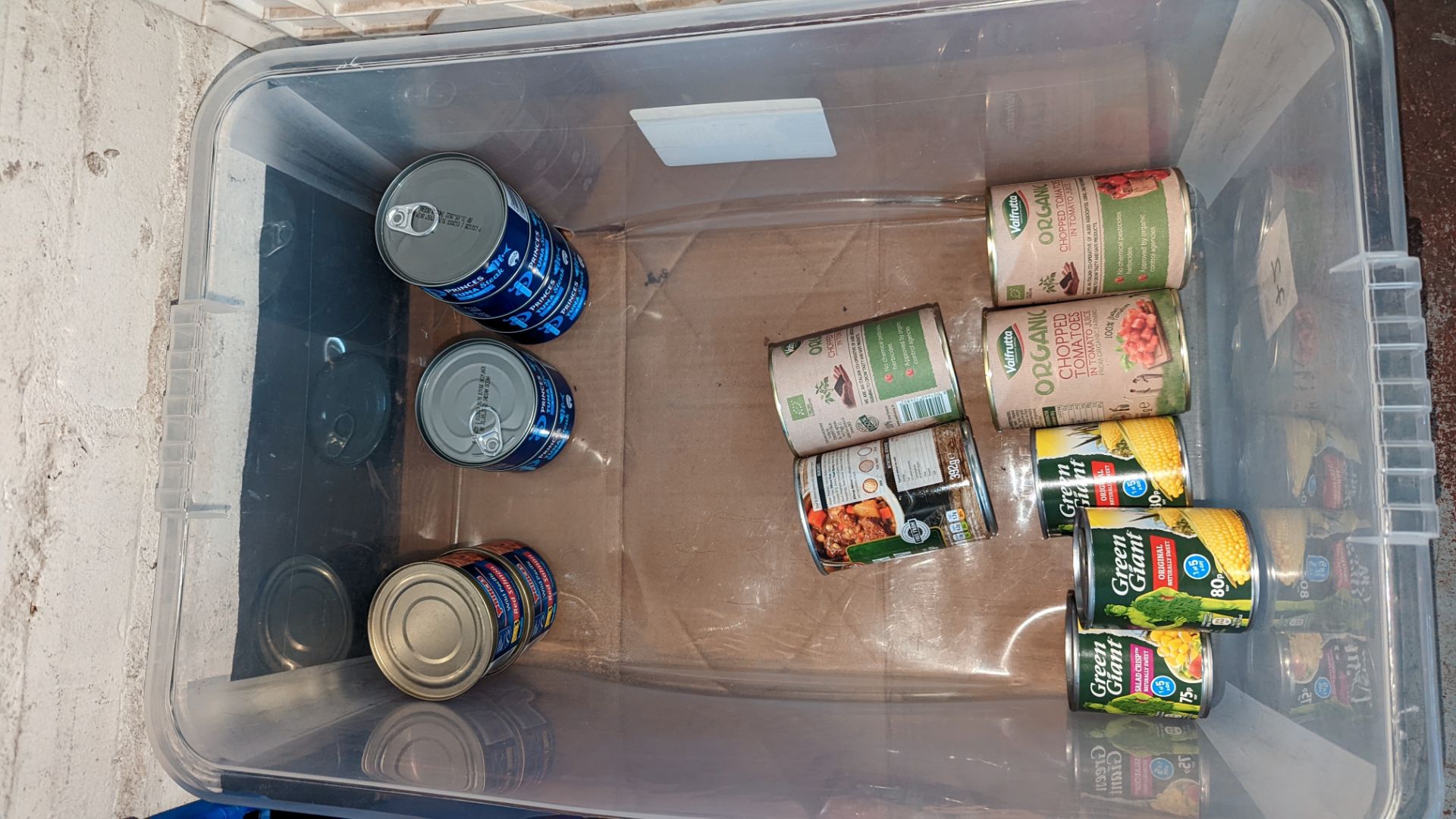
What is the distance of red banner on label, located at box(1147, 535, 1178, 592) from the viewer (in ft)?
2.94

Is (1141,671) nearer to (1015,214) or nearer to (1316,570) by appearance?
(1316,570)

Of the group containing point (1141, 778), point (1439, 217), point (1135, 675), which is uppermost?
point (1439, 217)

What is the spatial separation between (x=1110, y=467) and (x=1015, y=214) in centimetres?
32

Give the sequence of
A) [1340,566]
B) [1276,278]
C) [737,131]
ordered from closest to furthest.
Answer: [1340,566] < [1276,278] < [737,131]

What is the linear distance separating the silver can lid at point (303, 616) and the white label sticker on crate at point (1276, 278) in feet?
3.88

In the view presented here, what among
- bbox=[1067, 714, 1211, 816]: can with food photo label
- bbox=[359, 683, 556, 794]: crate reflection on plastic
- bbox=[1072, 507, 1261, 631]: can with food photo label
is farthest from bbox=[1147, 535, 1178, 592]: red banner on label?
bbox=[359, 683, 556, 794]: crate reflection on plastic

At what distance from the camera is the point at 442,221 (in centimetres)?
99

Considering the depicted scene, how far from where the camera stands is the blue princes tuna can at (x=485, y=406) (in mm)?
1071

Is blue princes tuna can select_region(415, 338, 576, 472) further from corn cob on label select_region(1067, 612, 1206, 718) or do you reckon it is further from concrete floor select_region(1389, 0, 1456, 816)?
concrete floor select_region(1389, 0, 1456, 816)

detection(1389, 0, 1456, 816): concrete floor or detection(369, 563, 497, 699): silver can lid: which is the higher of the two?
detection(1389, 0, 1456, 816): concrete floor

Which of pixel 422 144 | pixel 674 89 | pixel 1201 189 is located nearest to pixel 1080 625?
pixel 1201 189

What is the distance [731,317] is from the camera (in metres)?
1.21

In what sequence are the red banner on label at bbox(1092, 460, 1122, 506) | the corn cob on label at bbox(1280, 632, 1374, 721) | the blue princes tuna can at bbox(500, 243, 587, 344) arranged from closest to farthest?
the corn cob on label at bbox(1280, 632, 1374, 721) < the red banner on label at bbox(1092, 460, 1122, 506) < the blue princes tuna can at bbox(500, 243, 587, 344)

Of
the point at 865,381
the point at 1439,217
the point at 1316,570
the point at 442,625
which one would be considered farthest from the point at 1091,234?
the point at 442,625
